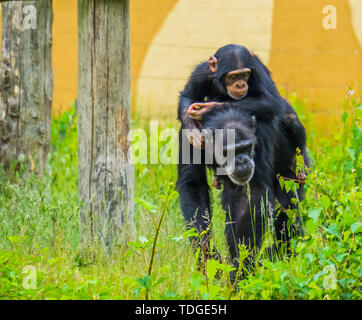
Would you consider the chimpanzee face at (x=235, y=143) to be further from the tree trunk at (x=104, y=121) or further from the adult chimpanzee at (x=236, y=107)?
the tree trunk at (x=104, y=121)

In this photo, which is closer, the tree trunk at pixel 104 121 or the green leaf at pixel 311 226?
the green leaf at pixel 311 226

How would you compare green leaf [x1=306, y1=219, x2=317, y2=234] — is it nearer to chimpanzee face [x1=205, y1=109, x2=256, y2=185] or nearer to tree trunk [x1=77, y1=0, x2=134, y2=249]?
chimpanzee face [x1=205, y1=109, x2=256, y2=185]

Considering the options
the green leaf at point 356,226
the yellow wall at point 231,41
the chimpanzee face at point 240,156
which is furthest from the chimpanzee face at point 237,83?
the yellow wall at point 231,41

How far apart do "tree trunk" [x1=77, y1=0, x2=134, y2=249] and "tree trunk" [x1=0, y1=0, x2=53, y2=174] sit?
166 centimetres

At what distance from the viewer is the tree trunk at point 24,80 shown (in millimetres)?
5945

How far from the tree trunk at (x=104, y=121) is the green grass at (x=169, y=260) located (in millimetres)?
190

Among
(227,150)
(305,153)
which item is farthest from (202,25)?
(227,150)

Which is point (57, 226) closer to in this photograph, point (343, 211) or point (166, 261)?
point (166, 261)

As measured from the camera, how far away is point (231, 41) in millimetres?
9047

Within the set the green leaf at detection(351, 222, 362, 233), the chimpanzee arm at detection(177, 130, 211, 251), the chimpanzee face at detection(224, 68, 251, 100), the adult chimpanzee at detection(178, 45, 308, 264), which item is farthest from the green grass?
the chimpanzee face at detection(224, 68, 251, 100)

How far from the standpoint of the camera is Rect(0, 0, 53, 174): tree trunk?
5.95 metres

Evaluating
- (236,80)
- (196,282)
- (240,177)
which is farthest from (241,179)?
(196,282)

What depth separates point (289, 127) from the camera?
5.11 m
